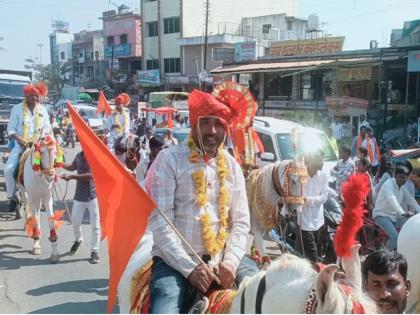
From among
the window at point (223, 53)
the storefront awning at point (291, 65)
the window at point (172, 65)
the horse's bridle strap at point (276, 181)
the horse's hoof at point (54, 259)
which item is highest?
the window at point (223, 53)

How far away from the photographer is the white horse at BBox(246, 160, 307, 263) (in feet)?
17.5

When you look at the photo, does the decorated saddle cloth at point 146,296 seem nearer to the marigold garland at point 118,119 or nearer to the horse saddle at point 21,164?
the horse saddle at point 21,164

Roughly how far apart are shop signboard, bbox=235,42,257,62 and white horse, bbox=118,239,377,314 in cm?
3124

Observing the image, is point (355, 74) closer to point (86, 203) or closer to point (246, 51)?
point (246, 51)

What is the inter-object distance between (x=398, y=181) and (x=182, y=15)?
39.3 m

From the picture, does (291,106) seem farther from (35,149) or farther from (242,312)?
(242,312)

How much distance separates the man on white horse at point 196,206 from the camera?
305cm

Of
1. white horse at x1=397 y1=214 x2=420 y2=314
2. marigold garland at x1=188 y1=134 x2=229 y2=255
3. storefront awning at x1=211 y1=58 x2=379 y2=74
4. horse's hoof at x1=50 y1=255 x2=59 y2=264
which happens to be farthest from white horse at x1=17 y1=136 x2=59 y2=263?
storefront awning at x1=211 y1=58 x2=379 y2=74

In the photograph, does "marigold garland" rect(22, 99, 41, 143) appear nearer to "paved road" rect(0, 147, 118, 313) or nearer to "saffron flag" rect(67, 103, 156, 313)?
"paved road" rect(0, 147, 118, 313)

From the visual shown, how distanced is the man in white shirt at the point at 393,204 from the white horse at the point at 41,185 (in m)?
4.51

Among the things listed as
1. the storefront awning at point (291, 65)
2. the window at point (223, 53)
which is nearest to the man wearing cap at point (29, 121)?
the storefront awning at point (291, 65)

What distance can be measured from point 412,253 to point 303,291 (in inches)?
102

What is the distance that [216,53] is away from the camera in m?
39.3

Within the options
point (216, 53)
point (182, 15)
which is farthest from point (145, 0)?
point (216, 53)
